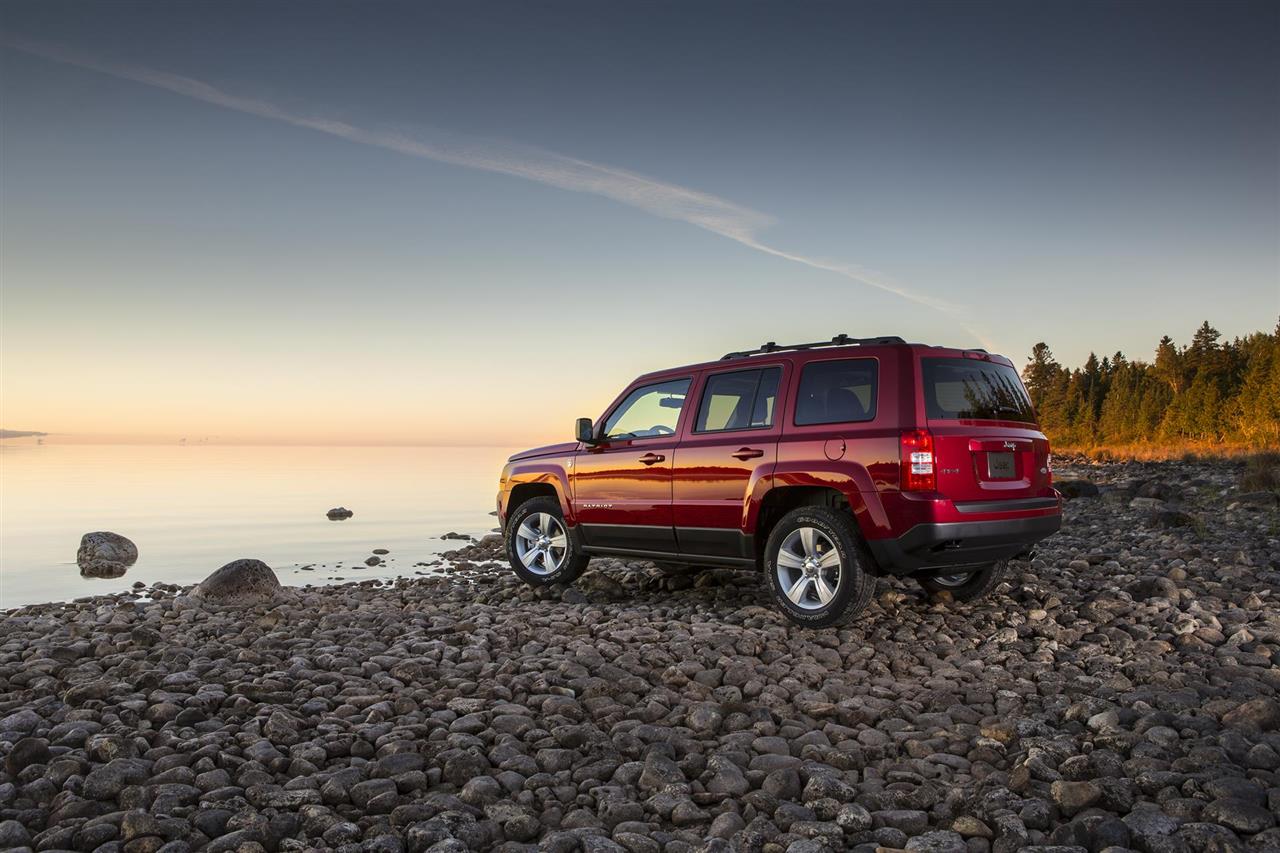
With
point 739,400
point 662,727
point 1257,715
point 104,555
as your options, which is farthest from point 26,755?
point 104,555

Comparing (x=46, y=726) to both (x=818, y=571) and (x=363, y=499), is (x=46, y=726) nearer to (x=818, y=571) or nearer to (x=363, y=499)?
(x=818, y=571)

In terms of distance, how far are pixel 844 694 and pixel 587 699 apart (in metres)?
1.65

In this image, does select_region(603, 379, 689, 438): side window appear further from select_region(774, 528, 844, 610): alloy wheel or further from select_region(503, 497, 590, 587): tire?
select_region(774, 528, 844, 610): alloy wheel

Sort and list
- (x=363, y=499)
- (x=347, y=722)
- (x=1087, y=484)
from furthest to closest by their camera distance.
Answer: (x=363, y=499) < (x=1087, y=484) < (x=347, y=722)

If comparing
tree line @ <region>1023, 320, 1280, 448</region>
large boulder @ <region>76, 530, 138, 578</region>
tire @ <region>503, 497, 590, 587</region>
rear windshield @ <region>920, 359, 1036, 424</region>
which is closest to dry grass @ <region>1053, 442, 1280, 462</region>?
tree line @ <region>1023, 320, 1280, 448</region>

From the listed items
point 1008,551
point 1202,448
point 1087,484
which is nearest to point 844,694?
point 1008,551

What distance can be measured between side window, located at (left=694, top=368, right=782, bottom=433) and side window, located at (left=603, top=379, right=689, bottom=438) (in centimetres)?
31

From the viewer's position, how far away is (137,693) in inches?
224

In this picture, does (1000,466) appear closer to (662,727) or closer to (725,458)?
(725,458)

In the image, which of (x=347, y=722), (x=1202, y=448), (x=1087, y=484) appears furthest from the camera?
(x=1202, y=448)

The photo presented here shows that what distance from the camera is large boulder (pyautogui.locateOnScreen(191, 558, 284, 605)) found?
1012 centimetres

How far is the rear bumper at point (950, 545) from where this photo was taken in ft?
21.7

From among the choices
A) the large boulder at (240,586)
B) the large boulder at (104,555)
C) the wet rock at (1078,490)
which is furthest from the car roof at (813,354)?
the wet rock at (1078,490)

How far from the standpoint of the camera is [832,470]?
7.05 meters
